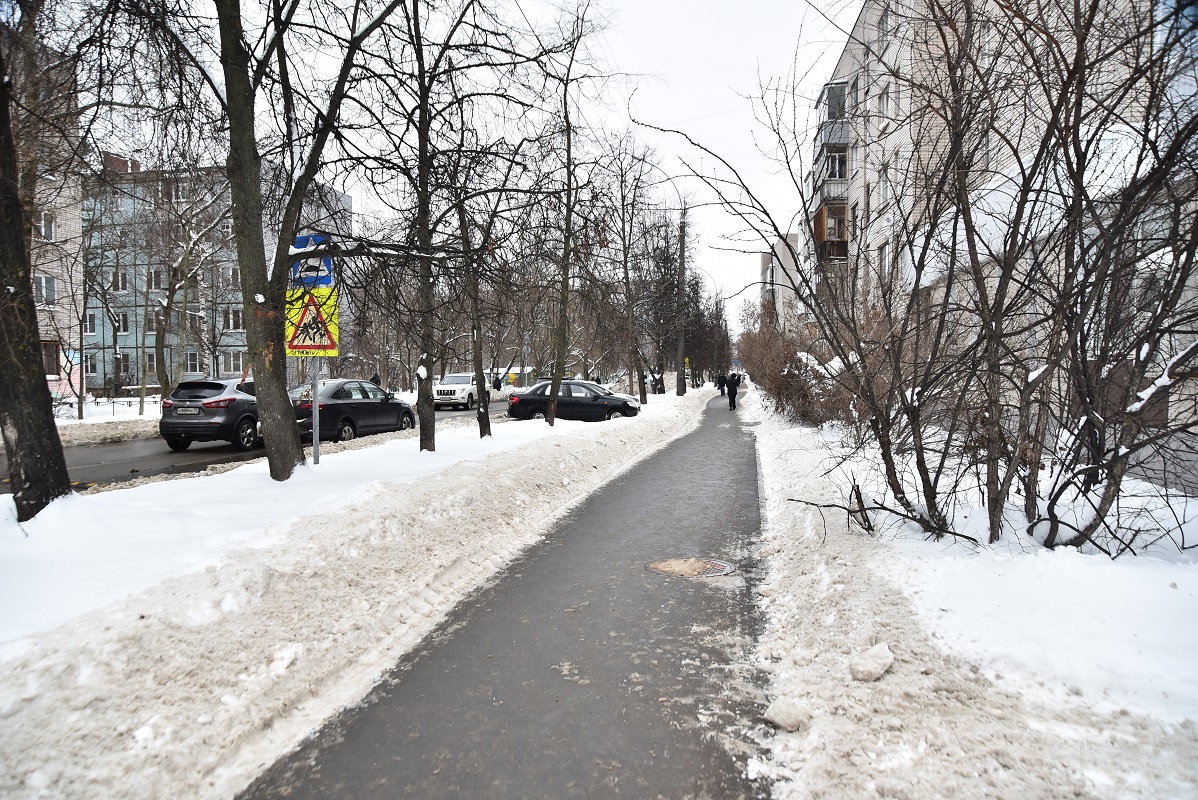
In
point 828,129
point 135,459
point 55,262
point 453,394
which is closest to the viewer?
point 828,129

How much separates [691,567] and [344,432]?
1300 cm

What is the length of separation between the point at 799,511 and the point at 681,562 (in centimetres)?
217

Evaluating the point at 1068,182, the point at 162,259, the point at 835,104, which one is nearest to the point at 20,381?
the point at 835,104

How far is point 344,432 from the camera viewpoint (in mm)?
17031

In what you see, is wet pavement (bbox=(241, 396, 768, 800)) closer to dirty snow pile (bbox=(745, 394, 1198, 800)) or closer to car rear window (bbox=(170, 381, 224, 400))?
dirty snow pile (bbox=(745, 394, 1198, 800))

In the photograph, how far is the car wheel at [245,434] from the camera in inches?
607

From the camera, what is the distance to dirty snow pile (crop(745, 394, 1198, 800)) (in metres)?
2.63

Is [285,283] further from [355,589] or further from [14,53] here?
[355,589]

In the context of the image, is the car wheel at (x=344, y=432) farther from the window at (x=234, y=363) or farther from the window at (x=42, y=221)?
the window at (x=234, y=363)

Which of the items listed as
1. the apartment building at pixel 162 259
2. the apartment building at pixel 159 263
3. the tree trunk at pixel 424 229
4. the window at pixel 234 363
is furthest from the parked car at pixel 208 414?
the window at pixel 234 363

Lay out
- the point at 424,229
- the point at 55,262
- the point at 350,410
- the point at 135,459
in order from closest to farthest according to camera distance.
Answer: the point at 424,229
the point at 55,262
the point at 135,459
the point at 350,410

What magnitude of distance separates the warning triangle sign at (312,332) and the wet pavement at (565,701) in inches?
177

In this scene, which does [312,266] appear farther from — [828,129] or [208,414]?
[208,414]

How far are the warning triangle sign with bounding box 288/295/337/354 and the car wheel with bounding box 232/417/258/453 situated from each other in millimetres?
7242
